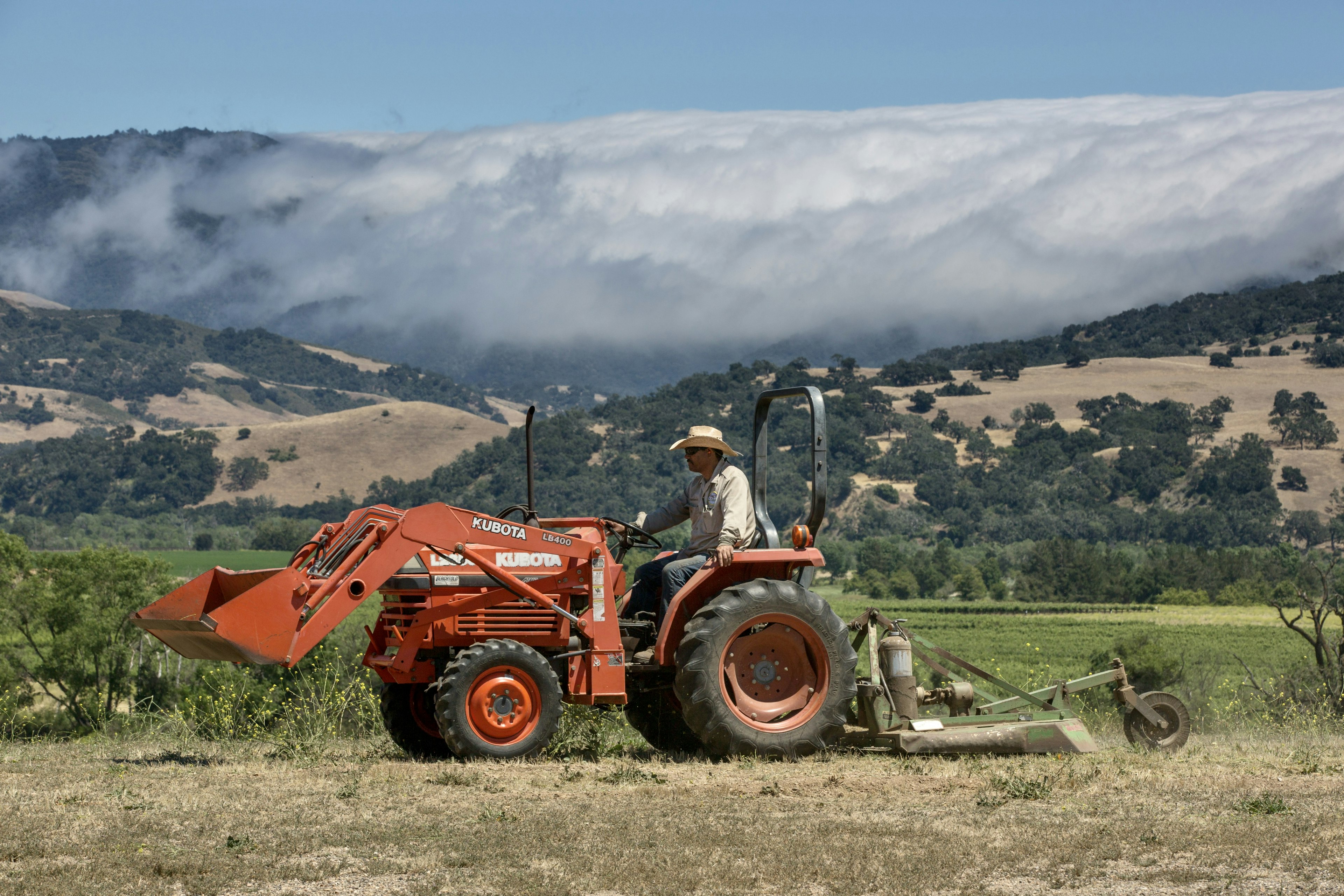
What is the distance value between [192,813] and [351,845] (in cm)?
127

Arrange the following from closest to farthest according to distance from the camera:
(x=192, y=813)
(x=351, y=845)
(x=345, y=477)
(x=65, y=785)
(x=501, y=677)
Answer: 1. (x=351, y=845)
2. (x=192, y=813)
3. (x=65, y=785)
4. (x=501, y=677)
5. (x=345, y=477)

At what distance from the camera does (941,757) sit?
10.2 meters

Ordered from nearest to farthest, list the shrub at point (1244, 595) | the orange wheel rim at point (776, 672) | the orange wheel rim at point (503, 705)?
the orange wheel rim at point (503, 705)
the orange wheel rim at point (776, 672)
the shrub at point (1244, 595)

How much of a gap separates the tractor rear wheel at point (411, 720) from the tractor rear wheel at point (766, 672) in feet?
6.16

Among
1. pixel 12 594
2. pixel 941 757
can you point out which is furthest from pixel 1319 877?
pixel 12 594

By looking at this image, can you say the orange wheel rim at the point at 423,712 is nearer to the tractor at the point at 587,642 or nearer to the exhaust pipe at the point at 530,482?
the tractor at the point at 587,642

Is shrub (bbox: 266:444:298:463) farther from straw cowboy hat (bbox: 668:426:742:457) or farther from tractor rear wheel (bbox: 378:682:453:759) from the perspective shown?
straw cowboy hat (bbox: 668:426:742:457)

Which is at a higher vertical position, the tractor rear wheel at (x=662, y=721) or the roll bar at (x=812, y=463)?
the roll bar at (x=812, y=463)

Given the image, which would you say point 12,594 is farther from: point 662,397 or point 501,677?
point 662,397

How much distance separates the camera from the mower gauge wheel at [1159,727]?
35.7 feet

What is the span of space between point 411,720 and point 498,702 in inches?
40.6

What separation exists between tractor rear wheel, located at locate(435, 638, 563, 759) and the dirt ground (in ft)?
0.63

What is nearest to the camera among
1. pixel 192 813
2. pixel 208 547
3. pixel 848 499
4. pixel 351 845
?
pixel 351 845

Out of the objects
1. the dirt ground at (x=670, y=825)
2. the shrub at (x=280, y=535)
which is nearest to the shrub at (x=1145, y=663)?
the dirt ground at (x=670, y=825)
